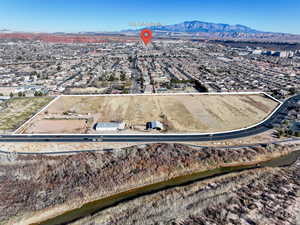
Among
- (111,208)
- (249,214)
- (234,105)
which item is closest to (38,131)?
(111,208)

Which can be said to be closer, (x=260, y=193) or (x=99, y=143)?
(x=260, y=193)

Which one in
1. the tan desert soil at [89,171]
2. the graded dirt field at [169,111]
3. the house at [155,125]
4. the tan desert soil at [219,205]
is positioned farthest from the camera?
→ the graded dirt field at [169,111]

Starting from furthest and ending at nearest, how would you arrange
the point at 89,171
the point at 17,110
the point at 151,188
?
the point at 17,110, the point at 89,171, the point at 151,188

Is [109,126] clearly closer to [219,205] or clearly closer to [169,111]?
[169,111]

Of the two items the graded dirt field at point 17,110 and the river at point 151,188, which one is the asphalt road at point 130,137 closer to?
the graded dirt field at point 17,110

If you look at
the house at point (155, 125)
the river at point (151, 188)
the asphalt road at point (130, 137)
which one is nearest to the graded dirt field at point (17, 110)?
the asphalt road at point (130, 137)

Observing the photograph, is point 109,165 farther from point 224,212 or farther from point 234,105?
point 234,105

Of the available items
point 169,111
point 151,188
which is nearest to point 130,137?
point 151,188
